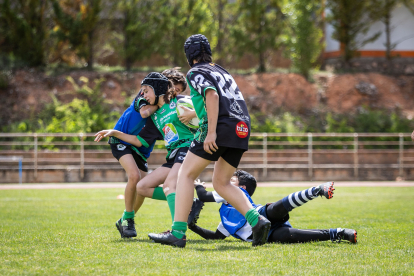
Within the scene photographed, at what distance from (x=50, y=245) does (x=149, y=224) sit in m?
2.15

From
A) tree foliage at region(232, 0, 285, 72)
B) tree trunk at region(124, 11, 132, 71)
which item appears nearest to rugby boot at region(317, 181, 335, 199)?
tree trunk at region(124, 11, 132, 71)

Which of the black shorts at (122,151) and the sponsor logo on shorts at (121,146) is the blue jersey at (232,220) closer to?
the black shorts at (122,151)

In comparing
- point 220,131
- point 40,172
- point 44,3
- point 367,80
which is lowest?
point 40,172

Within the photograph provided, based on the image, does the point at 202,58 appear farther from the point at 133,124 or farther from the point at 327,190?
the point at 327,190

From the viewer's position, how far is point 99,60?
3039cm

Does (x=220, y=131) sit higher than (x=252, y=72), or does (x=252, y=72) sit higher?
(x=252, y=72)

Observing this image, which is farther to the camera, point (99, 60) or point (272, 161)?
point (99, 60)

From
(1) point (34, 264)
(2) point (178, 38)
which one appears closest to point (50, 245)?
(1) point (34, 264)

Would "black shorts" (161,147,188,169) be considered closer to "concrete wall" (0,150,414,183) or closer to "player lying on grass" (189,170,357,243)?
"player lying on grass" (189,170,357,243)

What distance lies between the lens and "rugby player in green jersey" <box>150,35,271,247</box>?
4305 millimetres

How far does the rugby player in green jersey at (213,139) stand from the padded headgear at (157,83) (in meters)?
0.75

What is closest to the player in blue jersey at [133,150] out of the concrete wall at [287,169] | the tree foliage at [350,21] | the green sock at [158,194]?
the green sock at [158,194]

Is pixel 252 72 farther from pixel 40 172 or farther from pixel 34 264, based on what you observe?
pixel 34 264

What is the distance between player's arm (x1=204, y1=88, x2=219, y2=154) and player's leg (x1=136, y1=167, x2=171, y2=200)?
1.21m
